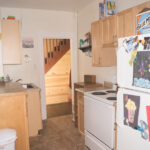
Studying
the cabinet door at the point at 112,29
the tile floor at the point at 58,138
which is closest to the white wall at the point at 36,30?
the tile floor at the point at 58,138

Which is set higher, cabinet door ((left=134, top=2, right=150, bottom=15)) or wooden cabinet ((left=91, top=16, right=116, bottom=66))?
cabinet door ((left=134, top=2, right=150, bottom=15))

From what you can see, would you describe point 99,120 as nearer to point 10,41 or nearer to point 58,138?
point 58,138

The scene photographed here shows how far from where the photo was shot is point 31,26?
3701 millimetres

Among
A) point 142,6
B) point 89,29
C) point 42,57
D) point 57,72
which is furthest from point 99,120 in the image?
point 57,72

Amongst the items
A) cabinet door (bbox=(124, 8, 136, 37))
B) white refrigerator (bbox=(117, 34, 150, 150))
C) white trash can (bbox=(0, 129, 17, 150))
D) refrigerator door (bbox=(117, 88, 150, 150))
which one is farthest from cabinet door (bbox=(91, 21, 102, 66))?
white trash can (bbox=(0, 129, 17, 150))

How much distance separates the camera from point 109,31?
7.73 feet

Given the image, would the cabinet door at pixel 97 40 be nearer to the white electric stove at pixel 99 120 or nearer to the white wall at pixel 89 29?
the white wall at pixel 89 29

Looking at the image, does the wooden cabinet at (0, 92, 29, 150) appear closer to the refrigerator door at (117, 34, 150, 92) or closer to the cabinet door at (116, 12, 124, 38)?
the refrigerator door at (117, 34, 150, 92)

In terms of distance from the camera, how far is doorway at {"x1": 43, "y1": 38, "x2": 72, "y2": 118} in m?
5.26

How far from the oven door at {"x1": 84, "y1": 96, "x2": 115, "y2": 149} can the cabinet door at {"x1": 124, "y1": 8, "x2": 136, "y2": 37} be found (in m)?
0.96

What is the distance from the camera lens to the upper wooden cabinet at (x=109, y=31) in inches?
88.9

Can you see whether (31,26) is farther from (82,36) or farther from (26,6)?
(82,36)

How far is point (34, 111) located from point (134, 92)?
83.8 inches

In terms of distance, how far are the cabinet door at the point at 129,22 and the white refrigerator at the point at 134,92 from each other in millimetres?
472
